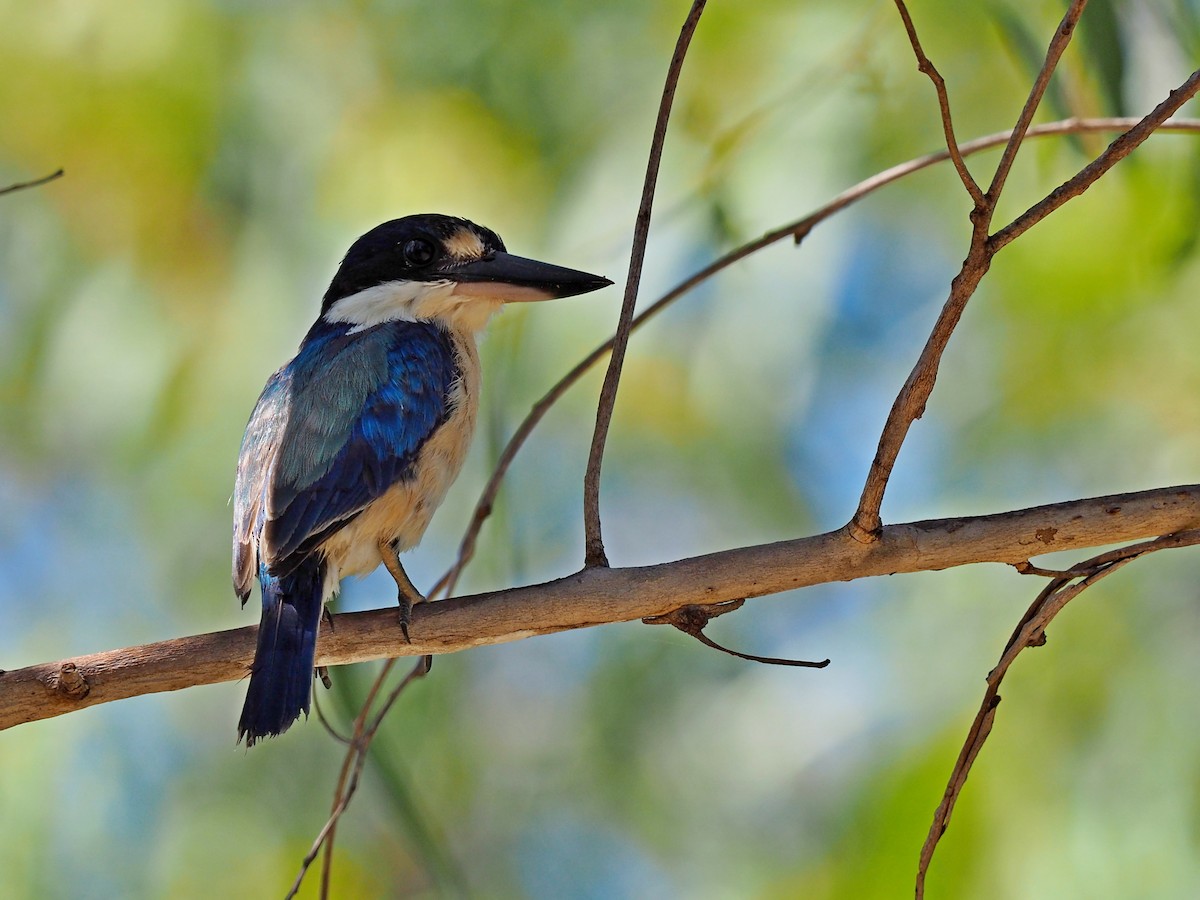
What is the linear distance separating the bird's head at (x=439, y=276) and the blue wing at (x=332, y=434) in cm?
8

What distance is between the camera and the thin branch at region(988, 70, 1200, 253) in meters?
1.37

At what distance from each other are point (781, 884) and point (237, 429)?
197 centimetres

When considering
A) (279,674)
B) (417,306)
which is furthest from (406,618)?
(417,306)

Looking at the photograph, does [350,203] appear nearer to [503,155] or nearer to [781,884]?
[503,155]

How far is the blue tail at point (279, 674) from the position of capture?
1.79m

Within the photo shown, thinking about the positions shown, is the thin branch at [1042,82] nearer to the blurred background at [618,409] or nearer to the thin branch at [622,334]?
the thin branch at [622,334]

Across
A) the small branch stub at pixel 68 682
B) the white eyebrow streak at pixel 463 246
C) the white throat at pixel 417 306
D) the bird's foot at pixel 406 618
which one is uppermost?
the white eyebrow streak at pixel 463 246

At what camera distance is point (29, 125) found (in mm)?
4074

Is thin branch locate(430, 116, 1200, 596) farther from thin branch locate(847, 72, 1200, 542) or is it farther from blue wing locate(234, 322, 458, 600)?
thin branch locate(847, 72, 1200, 542)

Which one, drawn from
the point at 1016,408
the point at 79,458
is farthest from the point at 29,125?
the point at 1016,408

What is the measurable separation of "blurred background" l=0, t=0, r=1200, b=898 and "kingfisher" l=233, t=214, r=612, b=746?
26 centimetres

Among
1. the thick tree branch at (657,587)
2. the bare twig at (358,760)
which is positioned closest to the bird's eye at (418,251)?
the bare twig at (358,760)

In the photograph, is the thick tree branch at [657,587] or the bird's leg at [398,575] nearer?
the thick tree branch at [657,587]

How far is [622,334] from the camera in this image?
1.70 meters
